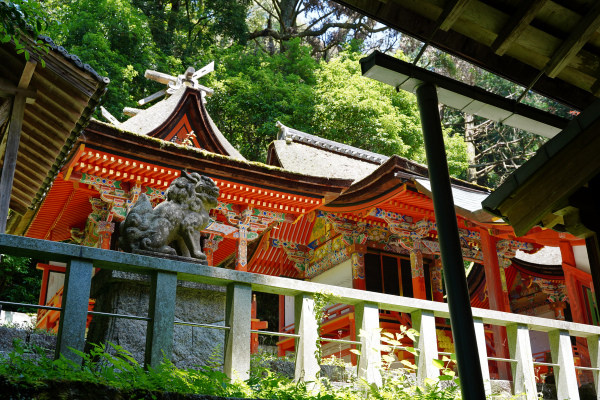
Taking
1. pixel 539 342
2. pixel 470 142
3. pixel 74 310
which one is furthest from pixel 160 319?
pixel 470 142

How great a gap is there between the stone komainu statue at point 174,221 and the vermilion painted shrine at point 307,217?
4714 mm

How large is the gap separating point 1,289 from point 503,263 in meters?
15.4

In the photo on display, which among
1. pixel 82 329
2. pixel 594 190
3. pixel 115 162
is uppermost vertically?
pixel 115 162

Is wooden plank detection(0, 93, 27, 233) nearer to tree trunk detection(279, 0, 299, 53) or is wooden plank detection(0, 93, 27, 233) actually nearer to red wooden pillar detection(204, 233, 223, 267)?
red wooden pillar detection(204, 233, 223, 267)

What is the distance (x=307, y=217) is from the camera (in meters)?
15.8

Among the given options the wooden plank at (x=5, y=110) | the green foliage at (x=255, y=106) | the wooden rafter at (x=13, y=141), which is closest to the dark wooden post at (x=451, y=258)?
the wooden rafter at (x=13, y=141)

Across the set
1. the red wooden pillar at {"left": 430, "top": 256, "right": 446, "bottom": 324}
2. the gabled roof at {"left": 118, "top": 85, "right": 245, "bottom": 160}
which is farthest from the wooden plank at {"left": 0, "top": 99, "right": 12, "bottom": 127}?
the red wooden pillar at {"left": 430, "top": 256, "right": 446, "bottom": 324}

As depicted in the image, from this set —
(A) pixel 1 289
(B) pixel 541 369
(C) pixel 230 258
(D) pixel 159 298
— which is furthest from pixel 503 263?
(A) pixel 1 289

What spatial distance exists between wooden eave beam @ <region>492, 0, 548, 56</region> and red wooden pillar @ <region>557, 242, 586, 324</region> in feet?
32.1

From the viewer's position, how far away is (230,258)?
54.1 feet

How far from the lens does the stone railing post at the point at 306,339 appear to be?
4.73m

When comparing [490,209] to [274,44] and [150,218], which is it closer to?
[150,218]

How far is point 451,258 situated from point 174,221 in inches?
126

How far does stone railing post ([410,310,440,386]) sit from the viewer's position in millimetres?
5434
